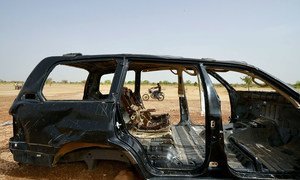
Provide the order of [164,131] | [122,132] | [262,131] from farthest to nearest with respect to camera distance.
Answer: [164,131] < [262,131] < [122,132]

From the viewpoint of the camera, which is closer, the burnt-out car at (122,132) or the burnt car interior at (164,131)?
the burnt-out car at (122,132)

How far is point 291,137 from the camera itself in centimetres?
415

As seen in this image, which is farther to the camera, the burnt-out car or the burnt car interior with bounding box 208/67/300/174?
the burnt car interior with bounding box 208/67/300/174

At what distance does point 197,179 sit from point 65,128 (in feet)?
5.21

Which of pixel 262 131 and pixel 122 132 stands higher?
pixel 122 132

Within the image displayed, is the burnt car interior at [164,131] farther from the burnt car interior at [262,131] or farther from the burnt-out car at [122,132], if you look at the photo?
the burnt car interior at [262,131]

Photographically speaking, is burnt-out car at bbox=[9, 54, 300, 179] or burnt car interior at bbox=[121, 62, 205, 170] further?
burnt car interior at bbox=[121, 62, 205, 170]

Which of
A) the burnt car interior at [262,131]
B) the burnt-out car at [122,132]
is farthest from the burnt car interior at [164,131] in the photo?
the burnt car interior at [262,131]

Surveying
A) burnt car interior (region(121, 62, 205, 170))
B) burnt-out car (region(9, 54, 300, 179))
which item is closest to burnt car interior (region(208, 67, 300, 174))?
burnt-out car (region(9, 54, 300, 179))

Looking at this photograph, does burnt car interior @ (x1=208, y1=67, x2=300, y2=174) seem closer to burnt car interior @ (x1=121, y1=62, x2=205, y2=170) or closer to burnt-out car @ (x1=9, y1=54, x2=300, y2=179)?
burnt-out car @ (x1=9, y1=54, x2=300, y2=179)

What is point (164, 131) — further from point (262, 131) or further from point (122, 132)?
point (122, 132)

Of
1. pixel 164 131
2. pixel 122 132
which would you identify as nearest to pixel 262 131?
pixel 164 131

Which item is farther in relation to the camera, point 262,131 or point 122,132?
point 262,131

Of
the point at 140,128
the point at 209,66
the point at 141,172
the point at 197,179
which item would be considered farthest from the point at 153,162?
the point at 140,128
